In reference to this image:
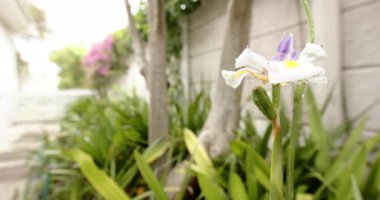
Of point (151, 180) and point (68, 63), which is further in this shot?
point (68, 63)

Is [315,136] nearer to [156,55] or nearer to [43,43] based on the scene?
[156,55]

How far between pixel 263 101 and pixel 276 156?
0.18 ft

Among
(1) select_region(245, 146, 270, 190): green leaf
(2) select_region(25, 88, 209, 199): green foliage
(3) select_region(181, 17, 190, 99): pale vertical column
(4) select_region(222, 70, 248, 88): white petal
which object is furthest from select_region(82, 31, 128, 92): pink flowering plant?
(4) select_region(222, 70, 248, 88): white petal

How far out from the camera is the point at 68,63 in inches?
260

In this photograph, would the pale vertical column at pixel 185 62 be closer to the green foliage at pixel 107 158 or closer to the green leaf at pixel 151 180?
the green foliage at pixel 107 158

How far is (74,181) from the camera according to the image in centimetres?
117

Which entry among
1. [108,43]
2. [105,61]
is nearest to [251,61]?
[108,43]

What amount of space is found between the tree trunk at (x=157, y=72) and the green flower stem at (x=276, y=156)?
878 mm

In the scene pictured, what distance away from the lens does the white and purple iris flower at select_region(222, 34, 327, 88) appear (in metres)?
0.25

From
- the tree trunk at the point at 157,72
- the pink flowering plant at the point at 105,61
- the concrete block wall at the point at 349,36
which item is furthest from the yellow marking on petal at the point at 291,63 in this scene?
the pink flowering plant at the point at 105,61

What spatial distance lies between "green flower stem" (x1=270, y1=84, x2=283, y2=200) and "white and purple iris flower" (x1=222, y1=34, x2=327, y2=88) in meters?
0.02

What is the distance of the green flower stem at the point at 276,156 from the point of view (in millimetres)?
292

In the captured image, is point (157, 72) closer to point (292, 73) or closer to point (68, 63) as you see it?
point (292, 73)

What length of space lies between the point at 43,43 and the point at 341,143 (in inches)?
163
